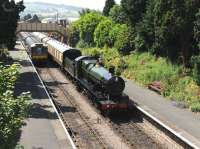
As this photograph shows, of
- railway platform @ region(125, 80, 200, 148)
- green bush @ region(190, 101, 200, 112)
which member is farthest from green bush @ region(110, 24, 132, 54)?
green bush @ region(190, 101, 200, 112)

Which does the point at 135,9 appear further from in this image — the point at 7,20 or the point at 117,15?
the point at 117,15

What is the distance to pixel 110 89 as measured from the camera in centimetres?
3009

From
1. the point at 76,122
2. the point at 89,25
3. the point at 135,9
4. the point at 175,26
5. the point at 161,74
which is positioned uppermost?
the point at 135,9

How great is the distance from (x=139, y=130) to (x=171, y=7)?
1409 cm

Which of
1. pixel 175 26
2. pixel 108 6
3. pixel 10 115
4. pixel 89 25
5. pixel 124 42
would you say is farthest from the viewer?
pixel 108 6

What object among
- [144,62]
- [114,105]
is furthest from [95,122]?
[144,62]

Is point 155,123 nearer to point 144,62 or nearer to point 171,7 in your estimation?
point 171,7

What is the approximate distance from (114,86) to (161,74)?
11.4m

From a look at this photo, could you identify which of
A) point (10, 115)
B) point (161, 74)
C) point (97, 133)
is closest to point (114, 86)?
point (97, 133)

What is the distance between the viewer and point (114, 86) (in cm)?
3011

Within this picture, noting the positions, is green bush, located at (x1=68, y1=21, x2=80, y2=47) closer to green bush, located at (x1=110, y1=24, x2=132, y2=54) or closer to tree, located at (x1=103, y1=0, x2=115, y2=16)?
tree, located at (x1=103, y1=0, x2=115, y2=16)

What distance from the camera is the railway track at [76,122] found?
2556cm

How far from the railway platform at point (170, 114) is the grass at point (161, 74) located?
99cm

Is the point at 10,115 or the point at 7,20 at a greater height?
the point at 7,20
